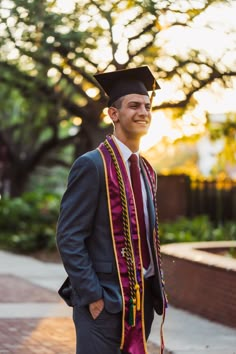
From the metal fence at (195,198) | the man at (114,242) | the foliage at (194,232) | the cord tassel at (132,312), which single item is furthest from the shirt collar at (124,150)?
the metal fence at (195,198)

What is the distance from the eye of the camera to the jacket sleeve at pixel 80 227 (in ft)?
14.1

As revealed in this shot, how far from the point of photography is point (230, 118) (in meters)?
20.9

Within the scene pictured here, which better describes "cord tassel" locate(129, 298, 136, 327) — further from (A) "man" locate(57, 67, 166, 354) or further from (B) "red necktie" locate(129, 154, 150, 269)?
(B) "red necktie" locate(129, 154, 150, 269)

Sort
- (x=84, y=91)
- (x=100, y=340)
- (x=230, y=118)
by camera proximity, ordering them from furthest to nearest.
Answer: (x=230, y=118) → (x=84, y=91) → (x=100, y=340)

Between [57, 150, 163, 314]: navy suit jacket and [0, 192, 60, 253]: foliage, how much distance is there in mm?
15597

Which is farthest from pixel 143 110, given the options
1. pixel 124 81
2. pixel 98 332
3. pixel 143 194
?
pixel 98 332

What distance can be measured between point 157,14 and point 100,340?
9.42 metres

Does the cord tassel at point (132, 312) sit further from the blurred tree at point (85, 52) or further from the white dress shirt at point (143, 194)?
the blurred tree at point (85, 52)

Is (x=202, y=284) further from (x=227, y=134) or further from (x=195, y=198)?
(x=195, y=198)

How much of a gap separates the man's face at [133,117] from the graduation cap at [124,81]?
1.9 inches

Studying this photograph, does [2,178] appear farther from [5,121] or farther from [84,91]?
[84,91]

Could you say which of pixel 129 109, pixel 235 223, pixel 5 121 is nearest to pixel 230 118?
pixel 235 223

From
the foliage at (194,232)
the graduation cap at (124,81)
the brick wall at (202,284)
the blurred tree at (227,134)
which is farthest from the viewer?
the blurred tree at (227,134)

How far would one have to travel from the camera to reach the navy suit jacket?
14.2ft
